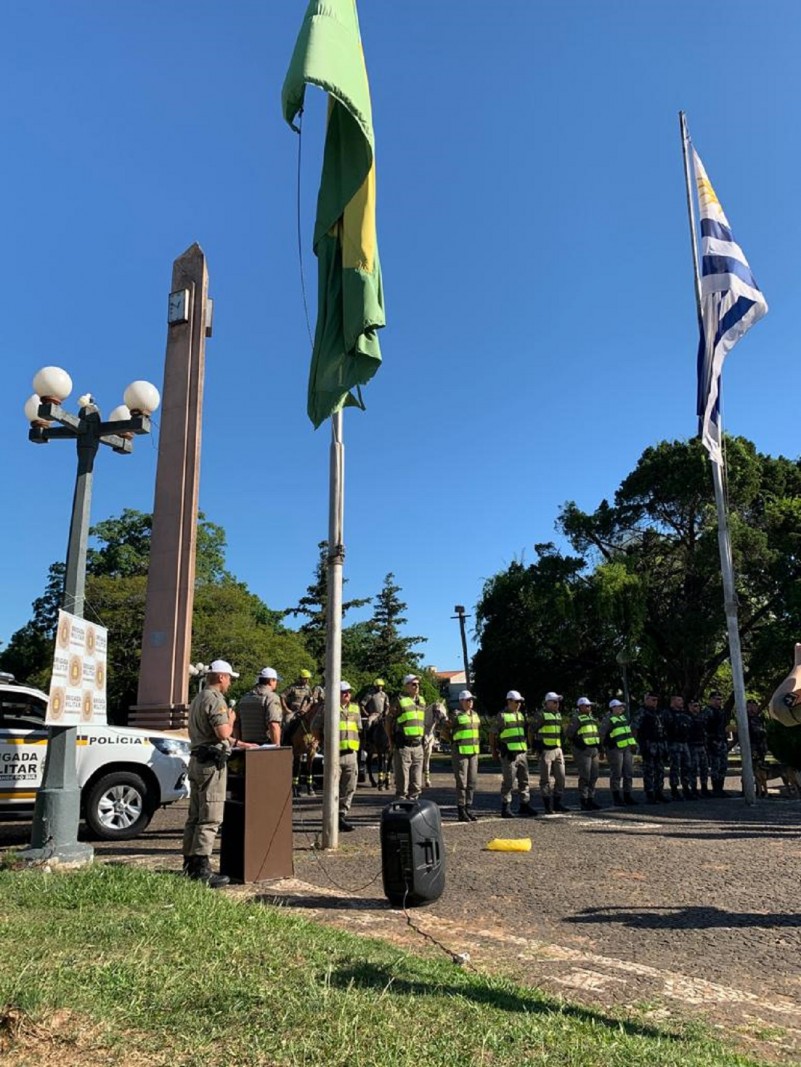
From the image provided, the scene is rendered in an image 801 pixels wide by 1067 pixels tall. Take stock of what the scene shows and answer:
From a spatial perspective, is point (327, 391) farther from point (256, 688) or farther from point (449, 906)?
point (449, 906)

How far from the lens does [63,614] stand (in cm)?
789

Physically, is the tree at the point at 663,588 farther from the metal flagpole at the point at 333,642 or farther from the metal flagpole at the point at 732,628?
the metal flagpole at the point at 333,642

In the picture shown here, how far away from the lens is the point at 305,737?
591 inches

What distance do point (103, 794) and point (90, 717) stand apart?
5.12 feet

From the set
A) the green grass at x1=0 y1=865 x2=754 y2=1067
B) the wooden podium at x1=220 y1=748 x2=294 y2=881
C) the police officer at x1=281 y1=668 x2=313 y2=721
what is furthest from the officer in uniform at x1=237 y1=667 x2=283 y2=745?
the green grass at x1=0 y1=865 x2=754 y2=1067

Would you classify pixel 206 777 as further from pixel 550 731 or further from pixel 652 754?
pixel 652 754

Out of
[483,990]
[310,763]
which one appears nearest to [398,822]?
[483,990]

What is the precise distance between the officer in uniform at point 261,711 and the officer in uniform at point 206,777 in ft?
8.63

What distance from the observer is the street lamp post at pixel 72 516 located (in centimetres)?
760

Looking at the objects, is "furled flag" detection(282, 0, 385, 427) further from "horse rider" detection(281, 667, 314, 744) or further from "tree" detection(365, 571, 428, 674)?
"tree" detection(365, 571, 428, 674)

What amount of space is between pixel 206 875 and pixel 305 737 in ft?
27.7

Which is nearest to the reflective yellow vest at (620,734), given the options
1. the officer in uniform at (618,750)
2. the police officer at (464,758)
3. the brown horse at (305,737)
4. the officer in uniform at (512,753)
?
the officer in uniform at (618,750)

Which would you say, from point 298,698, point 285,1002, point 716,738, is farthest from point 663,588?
point 285,1002

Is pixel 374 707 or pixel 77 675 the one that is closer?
pixel 77 675
